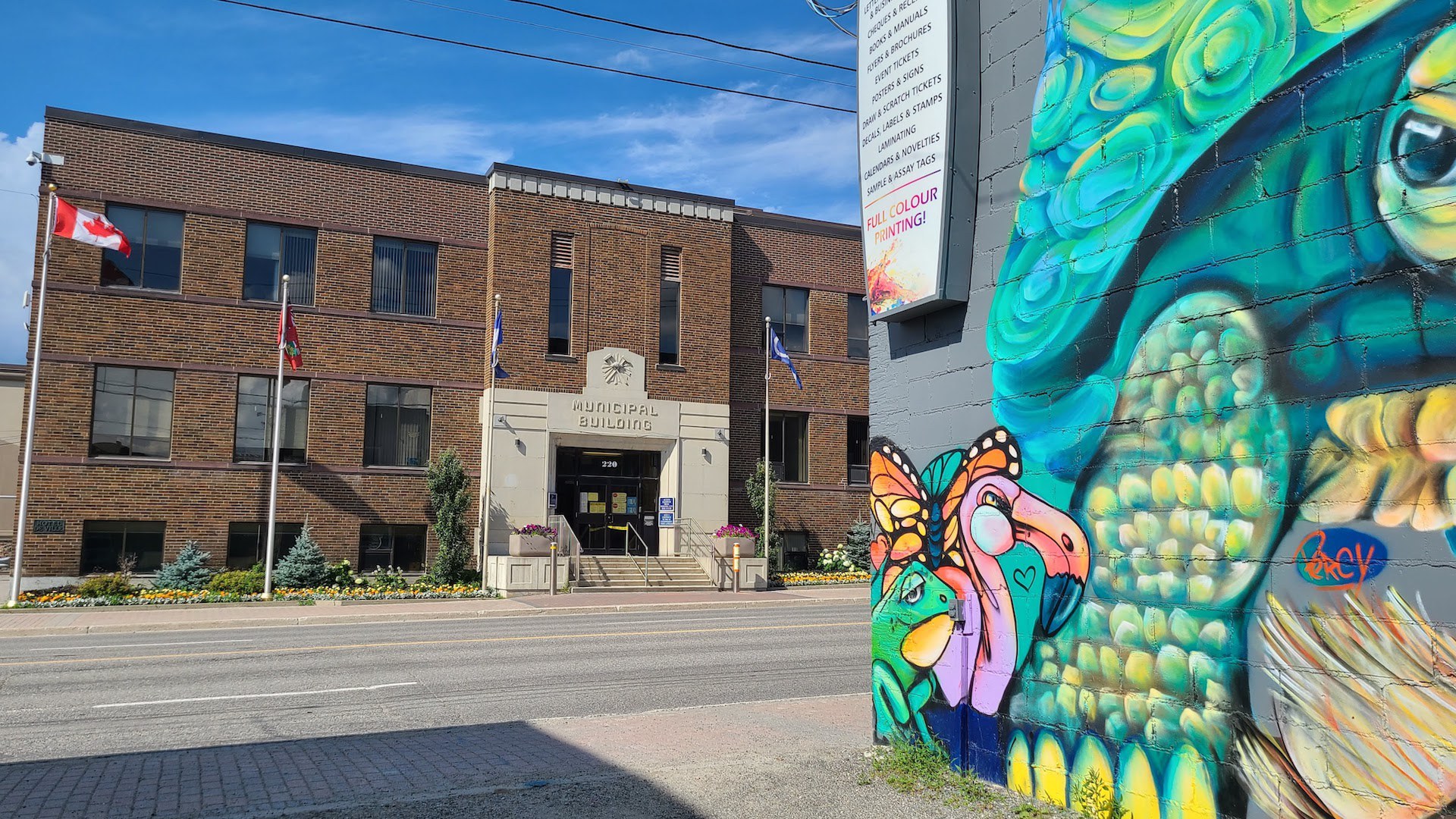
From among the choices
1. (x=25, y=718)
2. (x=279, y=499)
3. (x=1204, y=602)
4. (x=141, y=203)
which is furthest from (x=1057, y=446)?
(x=141, y=203)

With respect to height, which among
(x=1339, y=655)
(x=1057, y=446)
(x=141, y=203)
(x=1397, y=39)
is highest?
(x=141, y=203)

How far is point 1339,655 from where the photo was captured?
14.2 ft

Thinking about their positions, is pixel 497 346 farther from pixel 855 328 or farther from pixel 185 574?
pixel 855 328

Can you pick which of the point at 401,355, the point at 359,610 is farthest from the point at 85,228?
the point at 359,610

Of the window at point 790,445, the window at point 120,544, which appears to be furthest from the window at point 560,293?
the window at point 120,544

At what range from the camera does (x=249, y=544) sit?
26.7m

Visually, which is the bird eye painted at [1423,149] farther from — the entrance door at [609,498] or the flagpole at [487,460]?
the entrance door at [609,498]

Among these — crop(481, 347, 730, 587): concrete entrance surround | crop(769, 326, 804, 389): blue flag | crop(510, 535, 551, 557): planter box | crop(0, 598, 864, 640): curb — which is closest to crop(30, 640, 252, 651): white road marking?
crop(0, 598, 864, 640): curb

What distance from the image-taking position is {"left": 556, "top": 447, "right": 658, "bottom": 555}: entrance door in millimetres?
30594

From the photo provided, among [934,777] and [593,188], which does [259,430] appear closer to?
[593,188]

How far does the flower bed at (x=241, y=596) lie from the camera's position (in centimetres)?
2191

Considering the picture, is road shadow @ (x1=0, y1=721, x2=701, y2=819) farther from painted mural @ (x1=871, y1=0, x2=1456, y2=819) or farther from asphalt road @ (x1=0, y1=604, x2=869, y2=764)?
painted mural @ (x1=871, y1=0, x2=1456, y2=819)

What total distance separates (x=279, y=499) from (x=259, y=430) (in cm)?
185

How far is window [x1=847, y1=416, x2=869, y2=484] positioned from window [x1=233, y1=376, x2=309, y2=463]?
1633cm
